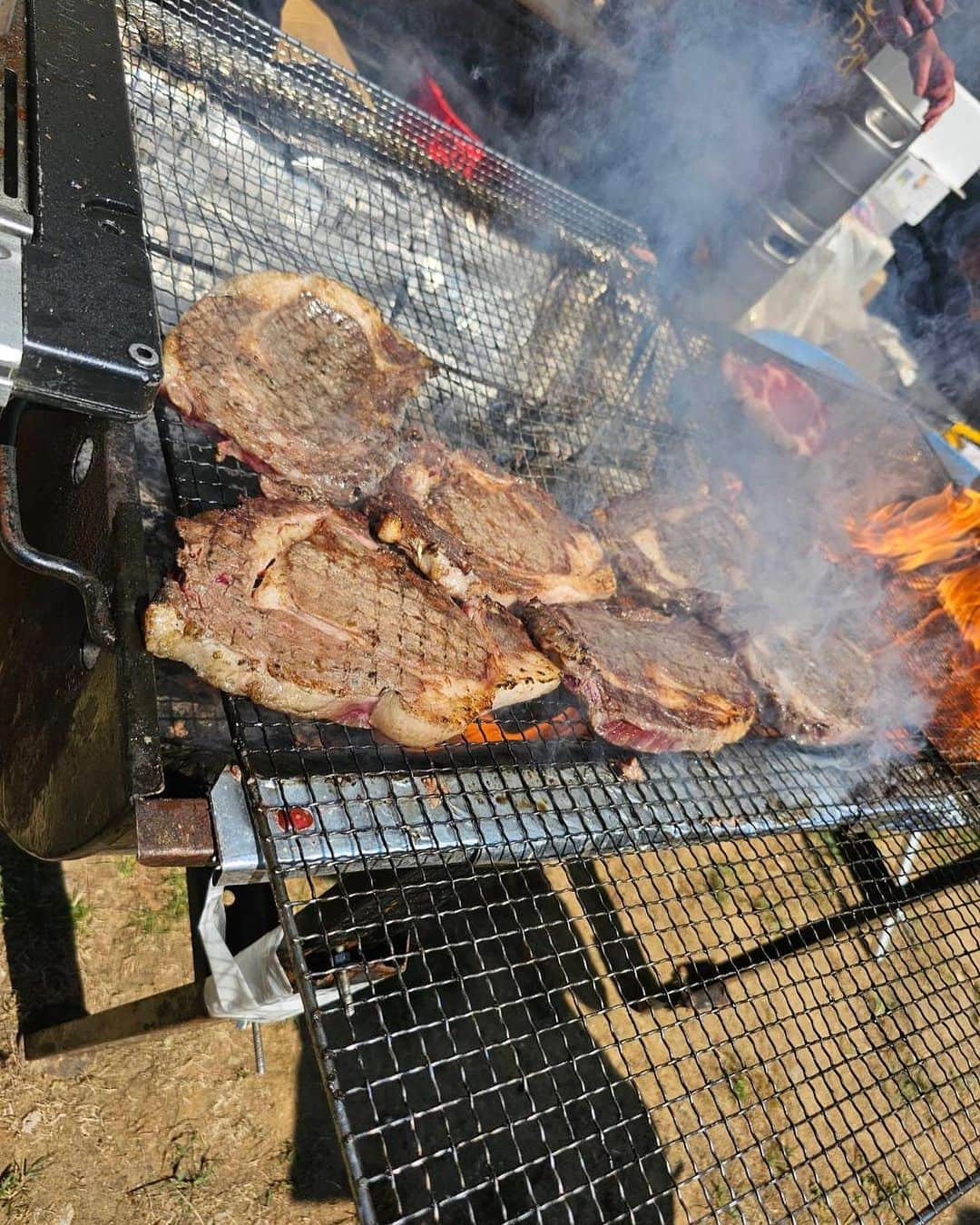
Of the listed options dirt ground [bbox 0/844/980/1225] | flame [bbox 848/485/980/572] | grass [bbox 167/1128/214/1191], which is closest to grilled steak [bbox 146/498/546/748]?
dirt ground [bbox 0/844/980/1225]

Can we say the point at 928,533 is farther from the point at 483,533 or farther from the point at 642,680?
the point at 483,533

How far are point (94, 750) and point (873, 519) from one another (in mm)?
5025

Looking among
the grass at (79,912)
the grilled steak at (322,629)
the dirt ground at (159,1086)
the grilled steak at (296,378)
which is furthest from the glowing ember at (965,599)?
the grass at (79,912)

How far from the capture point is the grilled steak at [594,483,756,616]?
164 inches

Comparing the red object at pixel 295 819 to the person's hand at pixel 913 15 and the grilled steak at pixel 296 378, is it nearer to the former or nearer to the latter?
the grilled steak at pixel 296 378

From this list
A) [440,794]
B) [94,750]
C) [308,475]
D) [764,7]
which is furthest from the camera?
[764,7]

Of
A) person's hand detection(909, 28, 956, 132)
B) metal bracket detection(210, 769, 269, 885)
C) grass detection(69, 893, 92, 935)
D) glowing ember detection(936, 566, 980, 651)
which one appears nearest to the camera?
metal bracket detection(210, 769, 269, 885)

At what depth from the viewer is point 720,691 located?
371 centimetres

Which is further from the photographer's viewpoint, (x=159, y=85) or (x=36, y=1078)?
(x=159, y=85)

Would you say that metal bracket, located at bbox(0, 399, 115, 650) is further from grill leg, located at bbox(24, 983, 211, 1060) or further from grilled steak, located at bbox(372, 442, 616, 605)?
grill leg, located at bbox(24, 983, 211, 1060)

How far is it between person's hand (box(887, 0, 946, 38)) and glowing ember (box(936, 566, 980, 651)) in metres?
3.90

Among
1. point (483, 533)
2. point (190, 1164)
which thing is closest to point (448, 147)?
point (483, 533)

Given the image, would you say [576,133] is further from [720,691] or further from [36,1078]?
[36,1078]

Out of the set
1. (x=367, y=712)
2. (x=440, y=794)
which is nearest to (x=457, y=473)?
(x=367, y=712)
